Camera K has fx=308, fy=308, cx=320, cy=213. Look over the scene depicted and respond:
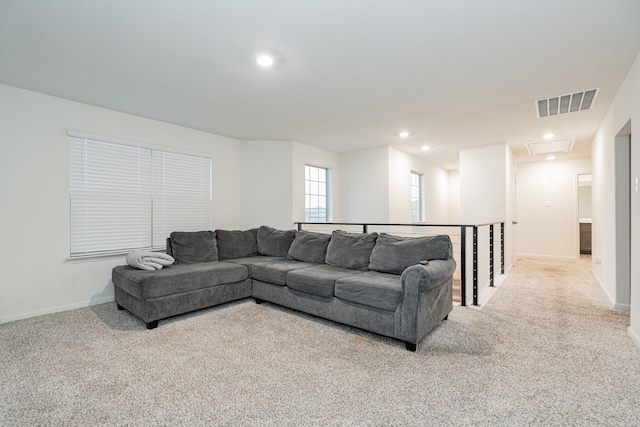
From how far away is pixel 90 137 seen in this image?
11.7 feet

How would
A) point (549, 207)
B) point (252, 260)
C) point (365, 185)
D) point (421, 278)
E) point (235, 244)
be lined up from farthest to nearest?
point (549, 207) < point (365, 185) < point (235, 244) < point (252, 260) < point (421, 278)

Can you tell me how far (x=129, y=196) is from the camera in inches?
153

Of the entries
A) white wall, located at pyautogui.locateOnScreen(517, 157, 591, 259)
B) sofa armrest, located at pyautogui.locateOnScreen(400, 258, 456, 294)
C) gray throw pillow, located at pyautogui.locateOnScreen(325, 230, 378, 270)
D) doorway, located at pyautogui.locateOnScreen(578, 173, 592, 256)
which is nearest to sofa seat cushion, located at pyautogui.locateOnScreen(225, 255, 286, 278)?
gray throw pillow, located at pyautogui.locateOnScreen(325, 230, 378, 270)

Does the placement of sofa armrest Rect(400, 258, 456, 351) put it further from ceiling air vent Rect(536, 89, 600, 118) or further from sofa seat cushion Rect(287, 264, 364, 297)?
ceiling air vent Rect(536, 89, 600, 118)

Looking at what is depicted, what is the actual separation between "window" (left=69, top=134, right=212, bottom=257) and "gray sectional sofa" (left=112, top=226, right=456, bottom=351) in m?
0.48

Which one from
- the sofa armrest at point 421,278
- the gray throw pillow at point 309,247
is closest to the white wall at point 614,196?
the sofa armrest at point 421,278

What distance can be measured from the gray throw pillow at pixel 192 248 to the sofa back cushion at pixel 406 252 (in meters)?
2.15

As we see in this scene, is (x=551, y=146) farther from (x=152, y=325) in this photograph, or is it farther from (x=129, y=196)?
(x=129, y=196)

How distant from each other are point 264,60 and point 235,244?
2.61m

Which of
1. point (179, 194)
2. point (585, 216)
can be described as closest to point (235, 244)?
point (179, 194)

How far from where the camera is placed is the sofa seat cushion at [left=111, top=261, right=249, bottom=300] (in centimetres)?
293

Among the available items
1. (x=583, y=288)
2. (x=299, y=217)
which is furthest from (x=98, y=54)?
(x=583, y=288)

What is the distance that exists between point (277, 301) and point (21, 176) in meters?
2.92

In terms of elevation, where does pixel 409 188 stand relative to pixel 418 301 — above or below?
above
